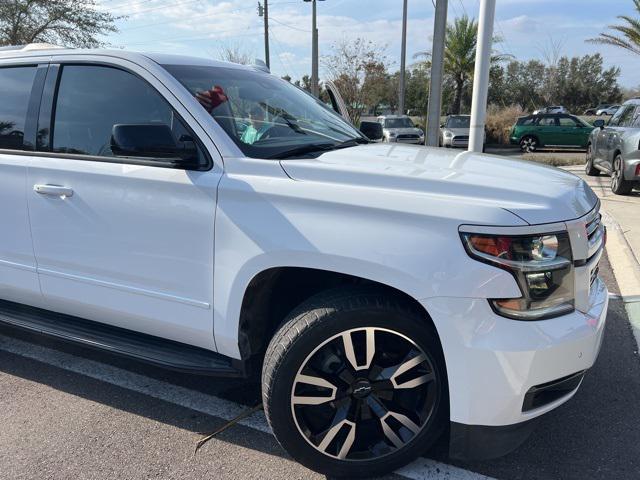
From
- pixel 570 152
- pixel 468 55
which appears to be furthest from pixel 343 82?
pixel 570 152

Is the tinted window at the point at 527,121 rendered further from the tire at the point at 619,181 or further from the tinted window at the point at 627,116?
the tire at the point at 619,181

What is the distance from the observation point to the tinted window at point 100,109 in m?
2.75

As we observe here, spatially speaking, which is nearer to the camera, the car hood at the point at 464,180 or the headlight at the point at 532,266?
the headlight at the point at 532,266

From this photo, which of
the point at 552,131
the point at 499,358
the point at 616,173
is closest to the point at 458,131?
the point at 552,131

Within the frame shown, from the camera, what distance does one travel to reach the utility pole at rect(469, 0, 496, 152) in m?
6.73

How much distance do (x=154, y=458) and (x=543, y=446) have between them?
1918mm

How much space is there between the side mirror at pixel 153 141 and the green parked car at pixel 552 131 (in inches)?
845

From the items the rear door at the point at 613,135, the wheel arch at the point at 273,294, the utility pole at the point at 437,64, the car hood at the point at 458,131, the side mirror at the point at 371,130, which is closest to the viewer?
the wheel arch at the point at 273,294

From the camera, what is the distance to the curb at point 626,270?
171 inches

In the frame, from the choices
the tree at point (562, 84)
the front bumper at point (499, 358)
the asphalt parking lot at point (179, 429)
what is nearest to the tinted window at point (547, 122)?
the asphalt parking lot at point (179, 429)

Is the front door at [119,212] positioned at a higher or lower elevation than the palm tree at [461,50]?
lower

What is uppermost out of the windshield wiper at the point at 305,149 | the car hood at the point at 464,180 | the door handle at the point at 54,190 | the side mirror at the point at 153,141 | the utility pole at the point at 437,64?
the utility pole at the point at 437,64

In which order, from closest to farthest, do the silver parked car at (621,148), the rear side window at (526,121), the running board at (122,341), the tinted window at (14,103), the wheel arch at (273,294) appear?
the wheel arch at (273,294) → the running board at (122,341) → the tinted window at (14,103) → the silver parked car at (621,148) → the rear side window at (526,121)

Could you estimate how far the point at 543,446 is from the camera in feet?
8.77
